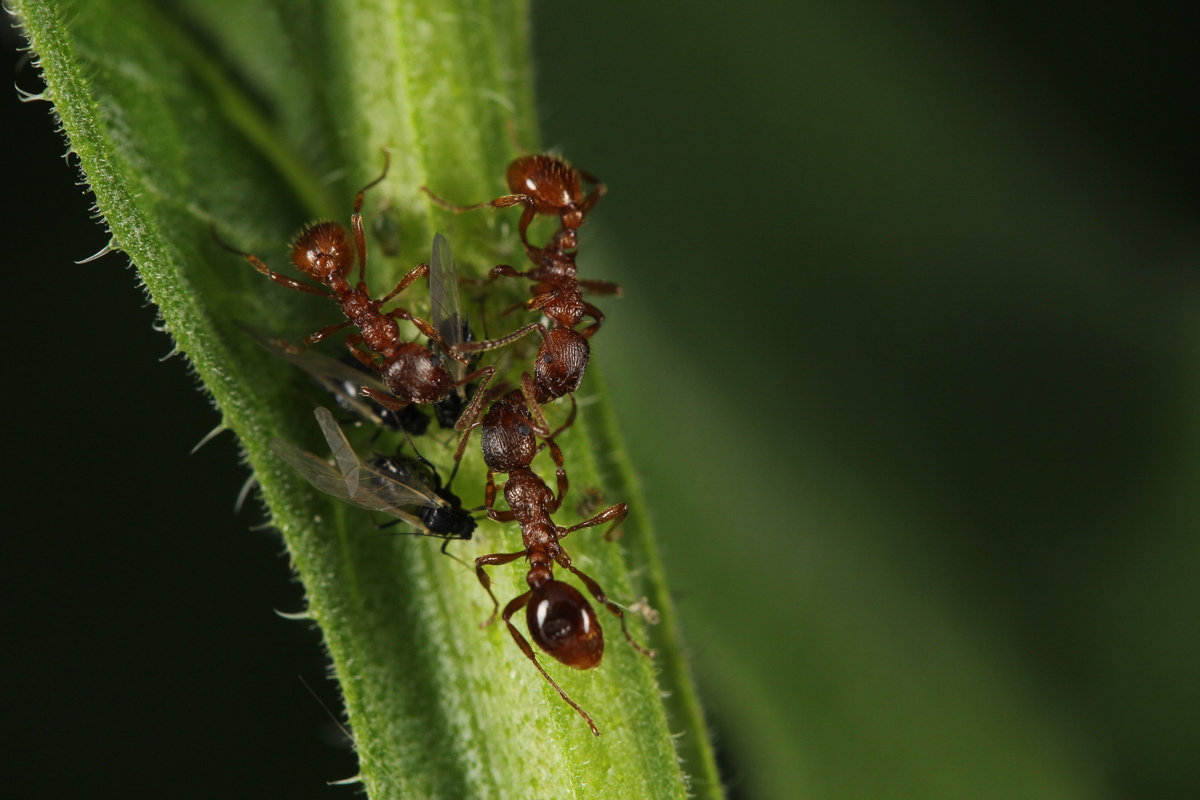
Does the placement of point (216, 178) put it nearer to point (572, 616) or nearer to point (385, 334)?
point (385, 334)

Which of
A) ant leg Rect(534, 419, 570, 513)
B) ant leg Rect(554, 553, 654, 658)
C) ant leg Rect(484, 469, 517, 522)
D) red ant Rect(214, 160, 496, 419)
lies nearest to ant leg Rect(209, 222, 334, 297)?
red ant Rect(214, 160, 496, 419)

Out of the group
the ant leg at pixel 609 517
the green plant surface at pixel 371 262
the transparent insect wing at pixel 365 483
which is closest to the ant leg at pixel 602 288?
the green plant surface at pixel 371 262

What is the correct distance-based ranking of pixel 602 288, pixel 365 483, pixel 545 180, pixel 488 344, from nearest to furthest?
pixel 365 483 → pixel 488 344 → pixel 545 180 → pixel 602 288

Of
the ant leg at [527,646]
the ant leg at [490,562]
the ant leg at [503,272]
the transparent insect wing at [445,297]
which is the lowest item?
the ant leg at [527,646]

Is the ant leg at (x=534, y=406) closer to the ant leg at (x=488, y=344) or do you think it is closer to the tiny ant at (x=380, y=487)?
the ant leg at (x=488, y=344)

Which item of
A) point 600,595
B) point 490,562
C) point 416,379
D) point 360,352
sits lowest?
point 600,595

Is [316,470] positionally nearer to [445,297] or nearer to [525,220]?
[445,297]

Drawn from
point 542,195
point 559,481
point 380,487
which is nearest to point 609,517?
point 559,481
